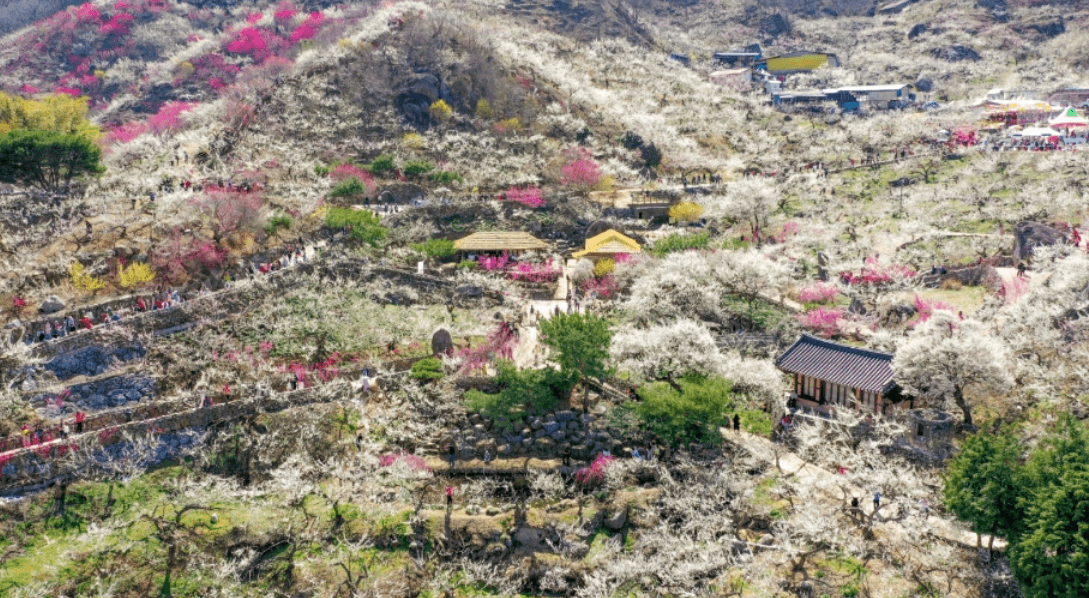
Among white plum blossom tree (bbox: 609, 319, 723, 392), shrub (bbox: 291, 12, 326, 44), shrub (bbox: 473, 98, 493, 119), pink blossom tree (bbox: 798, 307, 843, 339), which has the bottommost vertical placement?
pink blossom tree (bbox: 798, 307, 843, 339)

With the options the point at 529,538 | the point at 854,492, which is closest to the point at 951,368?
the point at 854,492

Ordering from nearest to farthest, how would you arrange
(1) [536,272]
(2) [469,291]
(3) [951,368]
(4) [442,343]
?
(3) [951,368] → (4) [442,343] → (2) [469,291] → (1) [536,272]

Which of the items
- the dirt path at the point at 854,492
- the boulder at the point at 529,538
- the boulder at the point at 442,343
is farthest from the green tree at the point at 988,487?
the boulder at the point at 442,343

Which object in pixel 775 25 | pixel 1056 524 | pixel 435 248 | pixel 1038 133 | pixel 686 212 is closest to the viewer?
pixel 1056 524

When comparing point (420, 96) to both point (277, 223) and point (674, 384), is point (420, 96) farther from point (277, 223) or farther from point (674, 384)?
point (674, 384)

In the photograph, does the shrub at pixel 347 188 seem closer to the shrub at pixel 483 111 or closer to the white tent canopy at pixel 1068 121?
the shrub at pixel 483 111

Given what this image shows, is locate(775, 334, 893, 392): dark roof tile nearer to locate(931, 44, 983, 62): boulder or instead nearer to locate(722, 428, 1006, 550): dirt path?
locate(722, 428, 1006, 550): dirt path

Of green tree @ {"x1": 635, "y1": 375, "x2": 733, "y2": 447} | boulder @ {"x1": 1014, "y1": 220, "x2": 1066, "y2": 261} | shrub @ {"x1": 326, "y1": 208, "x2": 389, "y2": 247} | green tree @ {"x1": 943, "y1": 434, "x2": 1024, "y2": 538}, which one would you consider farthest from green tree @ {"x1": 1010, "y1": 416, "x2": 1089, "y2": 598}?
shrub @ {"x1": 326, "y1": 208, "x2": 389, "y2": 247}
